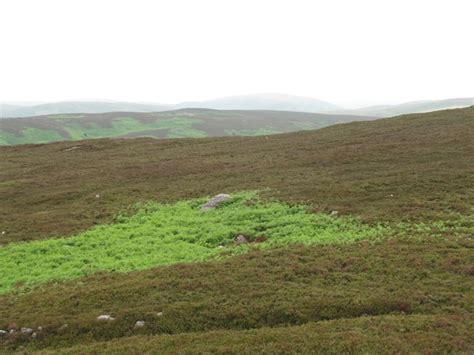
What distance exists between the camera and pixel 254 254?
24141 millimetres

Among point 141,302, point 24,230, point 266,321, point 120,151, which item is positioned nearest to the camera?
point 266,321

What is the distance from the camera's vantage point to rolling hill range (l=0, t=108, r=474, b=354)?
15.9m

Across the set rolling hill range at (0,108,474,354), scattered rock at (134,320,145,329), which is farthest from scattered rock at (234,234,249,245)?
scattered rock at (134,320,145,329)

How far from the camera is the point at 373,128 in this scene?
207 ft

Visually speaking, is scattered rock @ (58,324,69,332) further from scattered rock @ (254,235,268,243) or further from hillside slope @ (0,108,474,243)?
hillside slope @ (0,108,474,243)

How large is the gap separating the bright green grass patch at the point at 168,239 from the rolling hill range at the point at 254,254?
0.48ft

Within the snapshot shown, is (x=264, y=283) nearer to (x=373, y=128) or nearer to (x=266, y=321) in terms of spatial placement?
(x=266, y=321)

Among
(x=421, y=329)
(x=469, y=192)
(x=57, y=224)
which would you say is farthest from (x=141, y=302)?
(x=469, y=192)

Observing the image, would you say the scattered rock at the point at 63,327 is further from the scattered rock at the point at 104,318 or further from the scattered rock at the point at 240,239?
the scattered rock at the point at 240,239

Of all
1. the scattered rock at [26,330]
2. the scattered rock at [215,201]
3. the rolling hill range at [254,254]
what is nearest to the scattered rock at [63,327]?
the rolling hill range at [254,254]

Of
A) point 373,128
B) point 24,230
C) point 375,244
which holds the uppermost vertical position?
point 373,128

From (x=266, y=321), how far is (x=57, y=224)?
23.7 m

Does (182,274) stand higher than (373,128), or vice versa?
(373,128)

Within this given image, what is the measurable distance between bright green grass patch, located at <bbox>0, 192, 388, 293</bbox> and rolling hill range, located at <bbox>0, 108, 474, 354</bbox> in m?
0.15
